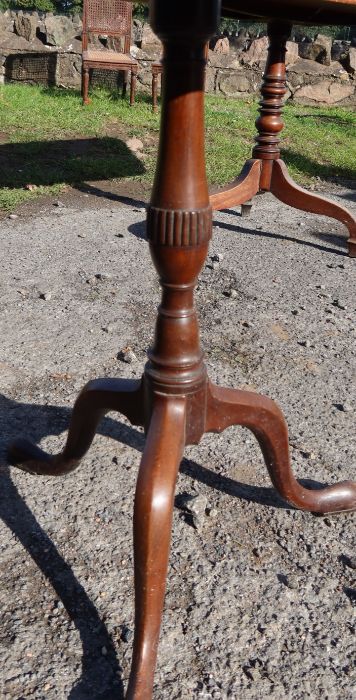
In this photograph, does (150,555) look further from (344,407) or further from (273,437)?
(344,407)

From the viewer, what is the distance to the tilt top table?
42.6 inches

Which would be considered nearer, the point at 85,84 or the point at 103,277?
the point at 103,277

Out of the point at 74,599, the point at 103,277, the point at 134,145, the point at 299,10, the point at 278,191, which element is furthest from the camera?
the point at 134,145

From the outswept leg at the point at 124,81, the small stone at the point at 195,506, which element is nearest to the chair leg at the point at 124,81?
the outswept leg at the point at 124,81

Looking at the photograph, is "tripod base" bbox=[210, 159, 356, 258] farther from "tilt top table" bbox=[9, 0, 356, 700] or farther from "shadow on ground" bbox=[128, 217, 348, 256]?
"tilt top table" bbox=[9, 0, 356, 700]

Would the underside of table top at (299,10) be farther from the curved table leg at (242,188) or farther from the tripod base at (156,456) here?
the tripod base at (156,456)

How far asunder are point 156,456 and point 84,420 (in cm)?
30

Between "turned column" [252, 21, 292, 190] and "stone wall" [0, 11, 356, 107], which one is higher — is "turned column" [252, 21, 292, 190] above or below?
above

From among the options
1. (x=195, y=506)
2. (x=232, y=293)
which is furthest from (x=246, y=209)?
(x=195, y=506)

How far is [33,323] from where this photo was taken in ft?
7.68

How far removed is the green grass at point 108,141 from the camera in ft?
13.7

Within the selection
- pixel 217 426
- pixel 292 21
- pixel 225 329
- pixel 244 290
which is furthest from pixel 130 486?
pixel 292 21

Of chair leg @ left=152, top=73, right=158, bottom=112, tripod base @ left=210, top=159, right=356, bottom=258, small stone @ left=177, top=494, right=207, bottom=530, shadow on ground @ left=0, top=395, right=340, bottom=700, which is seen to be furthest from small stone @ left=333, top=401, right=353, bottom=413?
chair leg @ left=152, top=73, right=158, bottom=112

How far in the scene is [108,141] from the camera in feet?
16.3
